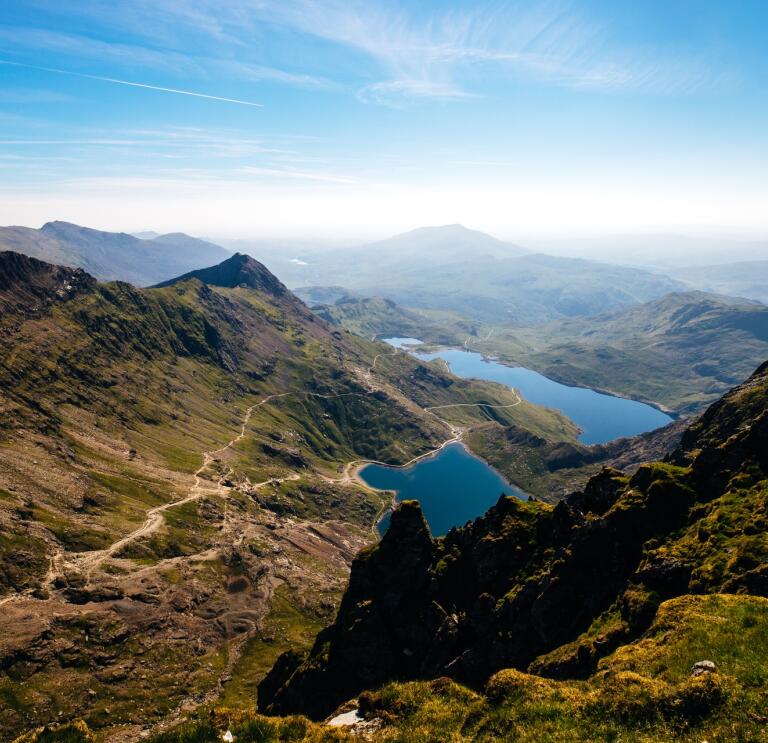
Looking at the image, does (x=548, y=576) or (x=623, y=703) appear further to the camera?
(x=548, y=576)

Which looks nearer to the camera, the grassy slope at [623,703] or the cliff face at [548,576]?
the grassy slope at [623,703]

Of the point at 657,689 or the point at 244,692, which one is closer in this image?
the point at 657,689

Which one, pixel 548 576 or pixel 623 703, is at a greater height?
pixel 623 703

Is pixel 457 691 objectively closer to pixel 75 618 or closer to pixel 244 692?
pixel 244 692

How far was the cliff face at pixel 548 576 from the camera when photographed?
4816 centimetres

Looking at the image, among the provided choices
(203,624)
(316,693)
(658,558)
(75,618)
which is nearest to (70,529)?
(75,618)

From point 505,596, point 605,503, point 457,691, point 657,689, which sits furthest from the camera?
point 605,503

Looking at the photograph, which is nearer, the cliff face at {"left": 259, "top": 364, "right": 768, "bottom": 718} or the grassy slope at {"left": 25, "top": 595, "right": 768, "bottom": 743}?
the grassy slope at {"left": 25, "top": 595, "right": 768, "bottom": 743}

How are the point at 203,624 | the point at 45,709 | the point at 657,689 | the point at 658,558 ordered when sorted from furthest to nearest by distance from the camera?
the point at 203,624 → the point at 45,709 → the point at 658,558 → the point at 657,689

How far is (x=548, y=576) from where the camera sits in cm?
6175

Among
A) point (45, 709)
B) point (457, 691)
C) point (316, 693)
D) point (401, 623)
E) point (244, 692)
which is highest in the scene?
point (457, 691)

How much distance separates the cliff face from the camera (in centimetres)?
4816

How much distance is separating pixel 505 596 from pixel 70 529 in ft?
630

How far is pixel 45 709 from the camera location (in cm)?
13225
